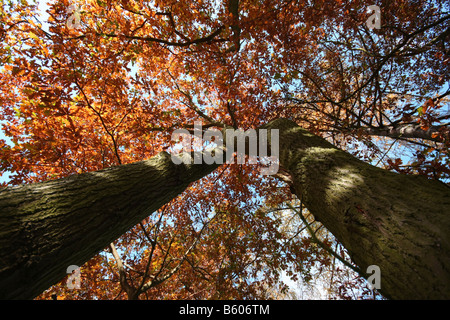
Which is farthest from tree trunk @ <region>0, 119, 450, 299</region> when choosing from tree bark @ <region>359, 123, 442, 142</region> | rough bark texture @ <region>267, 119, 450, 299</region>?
tree bark @ <region>359, 123, 442, 142</region>

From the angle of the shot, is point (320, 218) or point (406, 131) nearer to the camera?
point (320, 218)

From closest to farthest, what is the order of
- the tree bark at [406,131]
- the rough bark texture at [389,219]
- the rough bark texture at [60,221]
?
the rough bark texture at [389,219] < the rough bark texture at [60,221] < the tree bark at [406,131]

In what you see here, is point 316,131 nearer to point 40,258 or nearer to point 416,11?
point 416,11

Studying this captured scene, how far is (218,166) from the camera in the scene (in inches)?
157

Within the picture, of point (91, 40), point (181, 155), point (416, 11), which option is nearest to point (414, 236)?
point (181, 155)

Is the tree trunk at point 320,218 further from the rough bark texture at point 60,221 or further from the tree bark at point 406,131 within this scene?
the tree bark at point 406,131

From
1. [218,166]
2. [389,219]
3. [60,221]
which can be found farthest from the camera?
[218,166]

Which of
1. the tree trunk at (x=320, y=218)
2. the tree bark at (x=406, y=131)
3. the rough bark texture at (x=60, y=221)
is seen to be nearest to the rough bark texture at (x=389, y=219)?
the tree trunk at (x=320, y=218)

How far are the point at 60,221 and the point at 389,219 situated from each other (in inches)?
93.7

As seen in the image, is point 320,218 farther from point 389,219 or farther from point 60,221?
point 60,221

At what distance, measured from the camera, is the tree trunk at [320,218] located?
1.07 metres

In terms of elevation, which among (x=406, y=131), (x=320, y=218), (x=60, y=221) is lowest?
(x=320, y=218)

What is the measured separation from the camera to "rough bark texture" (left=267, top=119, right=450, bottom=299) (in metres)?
1.00

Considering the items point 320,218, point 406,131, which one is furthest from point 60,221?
point 406,131
